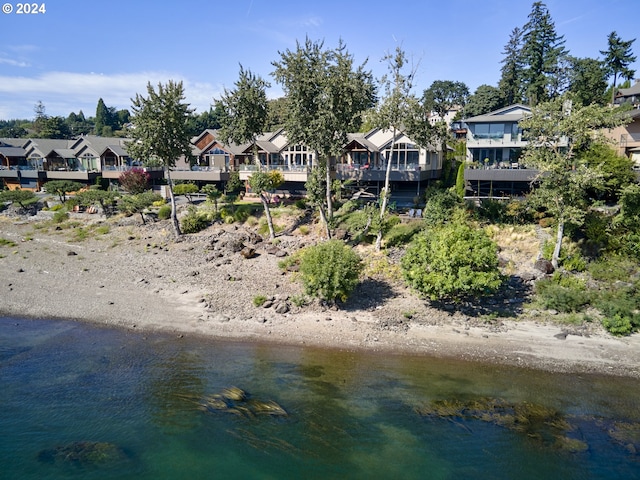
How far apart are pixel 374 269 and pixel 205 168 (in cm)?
3150

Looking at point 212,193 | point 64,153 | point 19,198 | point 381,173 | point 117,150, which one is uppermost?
point 117,150

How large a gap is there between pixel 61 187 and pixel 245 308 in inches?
1685

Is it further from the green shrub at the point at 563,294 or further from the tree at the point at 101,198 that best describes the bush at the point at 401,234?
the tree at the point at 101,198

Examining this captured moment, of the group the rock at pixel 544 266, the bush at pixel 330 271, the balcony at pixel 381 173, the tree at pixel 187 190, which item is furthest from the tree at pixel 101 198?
the rock at pixel 544 266

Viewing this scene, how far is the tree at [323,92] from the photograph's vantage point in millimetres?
Answer: 35812

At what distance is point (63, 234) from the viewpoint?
49.3m

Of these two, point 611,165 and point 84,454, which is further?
point 611,165

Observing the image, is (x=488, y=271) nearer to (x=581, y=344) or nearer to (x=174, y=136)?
(x=581, y=344)

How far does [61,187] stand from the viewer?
59281 mm

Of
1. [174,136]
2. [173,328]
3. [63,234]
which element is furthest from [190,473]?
[63,234]

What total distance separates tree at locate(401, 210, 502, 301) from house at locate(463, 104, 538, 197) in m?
14.9

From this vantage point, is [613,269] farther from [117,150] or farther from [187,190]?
[117,150]

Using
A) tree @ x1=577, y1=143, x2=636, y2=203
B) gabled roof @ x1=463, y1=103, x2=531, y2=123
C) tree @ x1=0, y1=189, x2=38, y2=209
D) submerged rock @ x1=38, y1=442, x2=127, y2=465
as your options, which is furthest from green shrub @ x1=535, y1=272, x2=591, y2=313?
tree @ x1=0, y1=189, x2=38, y2=209

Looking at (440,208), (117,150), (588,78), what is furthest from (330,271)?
(588,78)
